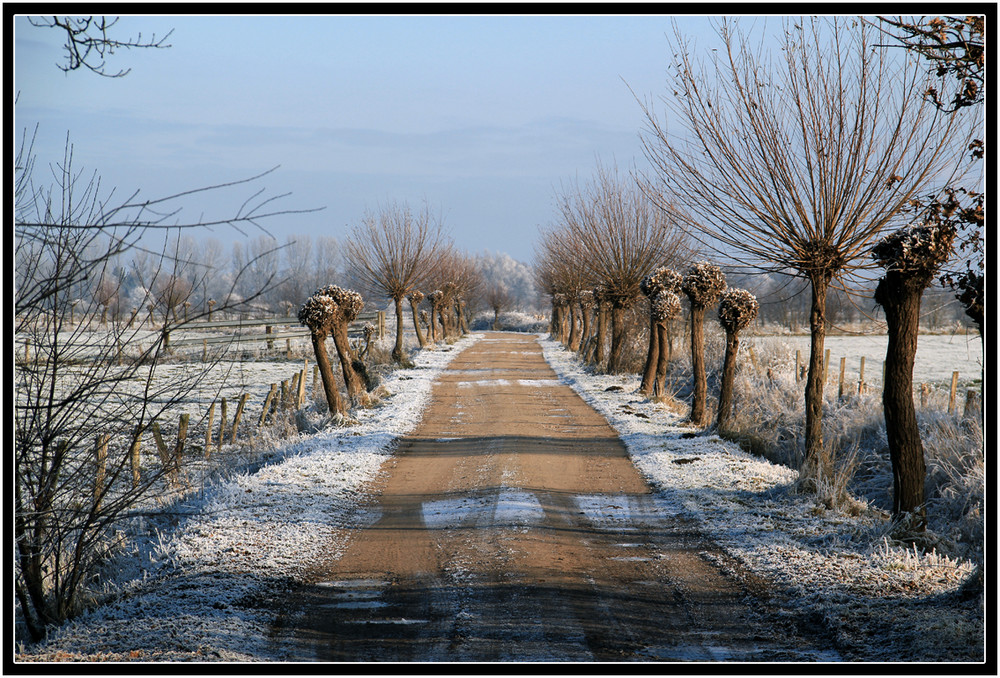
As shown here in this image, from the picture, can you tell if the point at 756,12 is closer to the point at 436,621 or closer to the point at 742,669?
the point at 742,669

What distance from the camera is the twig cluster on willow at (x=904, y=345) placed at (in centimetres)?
570

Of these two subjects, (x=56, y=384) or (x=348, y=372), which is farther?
(x=348, y=372)

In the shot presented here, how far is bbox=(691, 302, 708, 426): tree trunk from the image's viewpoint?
42.0ft

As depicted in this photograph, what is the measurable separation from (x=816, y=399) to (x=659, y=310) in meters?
7.98

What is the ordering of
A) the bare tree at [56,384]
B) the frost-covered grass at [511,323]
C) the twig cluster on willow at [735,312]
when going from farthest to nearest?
the frost-covered grass at [511,323] < the twig cluster on willow at [735,312] < the bare tree at [56,384]

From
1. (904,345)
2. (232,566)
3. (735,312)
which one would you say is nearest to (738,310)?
(735,312)

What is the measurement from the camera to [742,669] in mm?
3018

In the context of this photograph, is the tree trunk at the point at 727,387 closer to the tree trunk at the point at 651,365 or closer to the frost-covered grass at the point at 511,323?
the tree trunk at the point at 651,365

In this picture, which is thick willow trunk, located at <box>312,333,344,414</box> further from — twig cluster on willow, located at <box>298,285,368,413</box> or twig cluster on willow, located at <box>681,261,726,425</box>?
twig cluster on willow, located at <box>681,261,726,425</box>

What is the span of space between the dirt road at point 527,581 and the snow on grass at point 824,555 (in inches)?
11.8

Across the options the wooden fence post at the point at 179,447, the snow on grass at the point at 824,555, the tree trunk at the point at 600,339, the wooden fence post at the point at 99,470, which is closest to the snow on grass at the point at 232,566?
the wooden fence post at the point at 179,447

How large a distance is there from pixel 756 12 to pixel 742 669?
117 inches

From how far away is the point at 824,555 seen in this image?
17.9 feet

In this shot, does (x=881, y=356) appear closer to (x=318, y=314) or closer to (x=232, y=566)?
(x=318, y=314)
